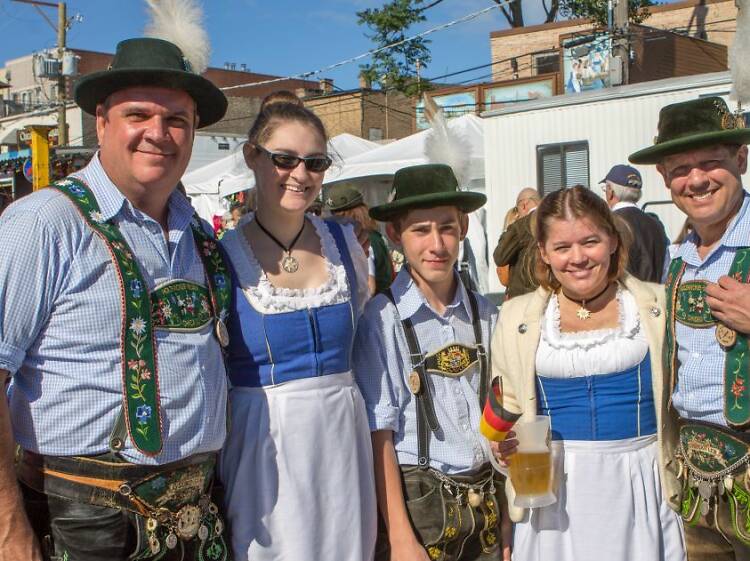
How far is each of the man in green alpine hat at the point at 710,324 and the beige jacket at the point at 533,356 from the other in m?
0.03

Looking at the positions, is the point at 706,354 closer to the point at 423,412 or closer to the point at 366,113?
the point at 423,412

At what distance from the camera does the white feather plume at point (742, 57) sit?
9.39 ft

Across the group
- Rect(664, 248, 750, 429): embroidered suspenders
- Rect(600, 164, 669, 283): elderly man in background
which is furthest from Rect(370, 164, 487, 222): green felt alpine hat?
Rect(600, 164, 669, 283): elderly man in background

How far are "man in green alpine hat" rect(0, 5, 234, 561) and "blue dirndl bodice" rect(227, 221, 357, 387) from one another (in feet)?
0.63

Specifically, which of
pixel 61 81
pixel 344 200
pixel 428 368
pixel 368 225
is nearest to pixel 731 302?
pixel 428 368

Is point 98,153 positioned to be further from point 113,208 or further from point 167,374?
point 167,374

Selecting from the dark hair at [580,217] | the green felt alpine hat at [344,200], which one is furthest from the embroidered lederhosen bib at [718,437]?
the green felt alpine hat at [344,200]

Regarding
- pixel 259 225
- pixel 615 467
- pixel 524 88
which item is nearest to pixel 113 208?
pixel 259 225

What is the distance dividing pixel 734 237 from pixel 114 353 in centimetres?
192

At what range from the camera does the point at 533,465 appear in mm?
2451

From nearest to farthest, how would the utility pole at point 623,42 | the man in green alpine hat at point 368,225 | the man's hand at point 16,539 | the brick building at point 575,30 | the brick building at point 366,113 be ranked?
1. the man's hand at point 16,539
2. the man in green alpine hat at point 368,225
3. the utility pole at point 623,42
4. the brick building at point 575,30
5. the brick building at point 366,113

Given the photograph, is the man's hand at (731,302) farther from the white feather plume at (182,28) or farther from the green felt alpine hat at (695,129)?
the white feather plume at (182,28)

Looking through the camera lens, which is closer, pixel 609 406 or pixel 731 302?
pixel 731 302

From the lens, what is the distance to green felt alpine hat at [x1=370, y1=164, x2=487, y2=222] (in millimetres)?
2729
